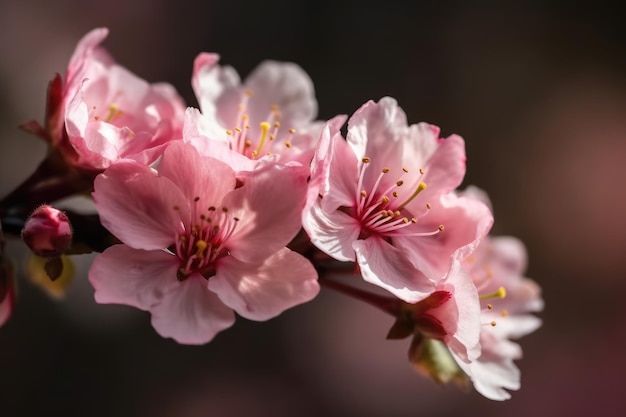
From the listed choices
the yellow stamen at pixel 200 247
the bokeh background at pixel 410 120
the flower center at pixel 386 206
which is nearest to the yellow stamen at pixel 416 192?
the flower center at pixel 386 206

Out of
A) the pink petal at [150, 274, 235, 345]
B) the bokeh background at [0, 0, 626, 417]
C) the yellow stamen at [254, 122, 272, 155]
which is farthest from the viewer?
the bokeh background at [0, 0, 626, 417]

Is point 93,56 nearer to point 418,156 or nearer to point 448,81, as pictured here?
point 418,156

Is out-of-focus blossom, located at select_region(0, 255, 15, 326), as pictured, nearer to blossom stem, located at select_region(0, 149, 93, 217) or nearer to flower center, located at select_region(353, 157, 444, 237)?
blossom stem, located at select_region(0, 149, 93, 217)

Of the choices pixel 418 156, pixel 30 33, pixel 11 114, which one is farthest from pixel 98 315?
pixel 418 156

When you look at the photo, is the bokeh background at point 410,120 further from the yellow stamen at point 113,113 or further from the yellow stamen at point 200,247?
the yellow stamen at point 200,247

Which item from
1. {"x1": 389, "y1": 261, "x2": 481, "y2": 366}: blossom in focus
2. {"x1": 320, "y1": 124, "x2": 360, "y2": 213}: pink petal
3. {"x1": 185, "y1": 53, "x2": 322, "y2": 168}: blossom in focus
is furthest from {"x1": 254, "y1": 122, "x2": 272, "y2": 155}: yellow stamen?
{"x1": 389, "y1": 261, "x2": 481, "y2": 366}: blossom in focus

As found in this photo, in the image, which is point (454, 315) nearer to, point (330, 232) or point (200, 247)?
point (330, 232)
